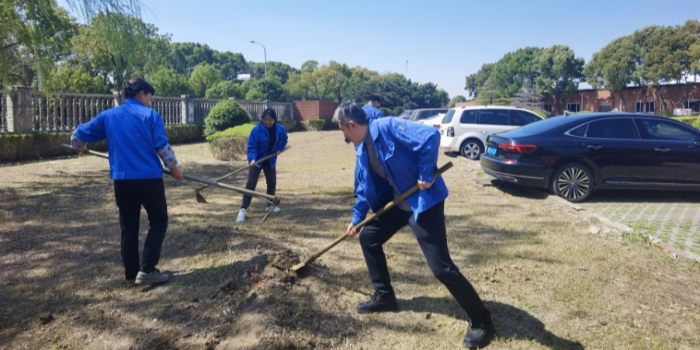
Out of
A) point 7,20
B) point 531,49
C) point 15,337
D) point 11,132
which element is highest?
point 531,49

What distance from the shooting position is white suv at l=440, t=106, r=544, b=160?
14.0 metres

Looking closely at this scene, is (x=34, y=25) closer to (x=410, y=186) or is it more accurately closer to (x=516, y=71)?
(x=410, y=186)

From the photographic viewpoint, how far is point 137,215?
4.21 metres

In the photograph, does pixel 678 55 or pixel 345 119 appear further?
pixel 678 55

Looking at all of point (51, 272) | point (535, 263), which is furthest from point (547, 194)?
point (51, 272)

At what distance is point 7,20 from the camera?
8312 mm

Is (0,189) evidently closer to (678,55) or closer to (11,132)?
(11,132)

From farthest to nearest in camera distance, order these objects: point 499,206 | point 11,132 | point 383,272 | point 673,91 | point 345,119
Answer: point 673,91 → point 11,132 → point 499,206 → point 383,272 → point 345,119

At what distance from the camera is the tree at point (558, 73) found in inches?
2175

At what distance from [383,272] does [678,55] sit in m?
47.3

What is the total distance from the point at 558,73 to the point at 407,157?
5907 centimetres

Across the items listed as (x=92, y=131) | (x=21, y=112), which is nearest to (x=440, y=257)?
(x=92, y=131)

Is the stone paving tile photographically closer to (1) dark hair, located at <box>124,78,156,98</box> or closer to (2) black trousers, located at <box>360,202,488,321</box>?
(2) black trousers, located at <box>360,202,488,321</box>

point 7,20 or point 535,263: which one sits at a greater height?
point 7,20
